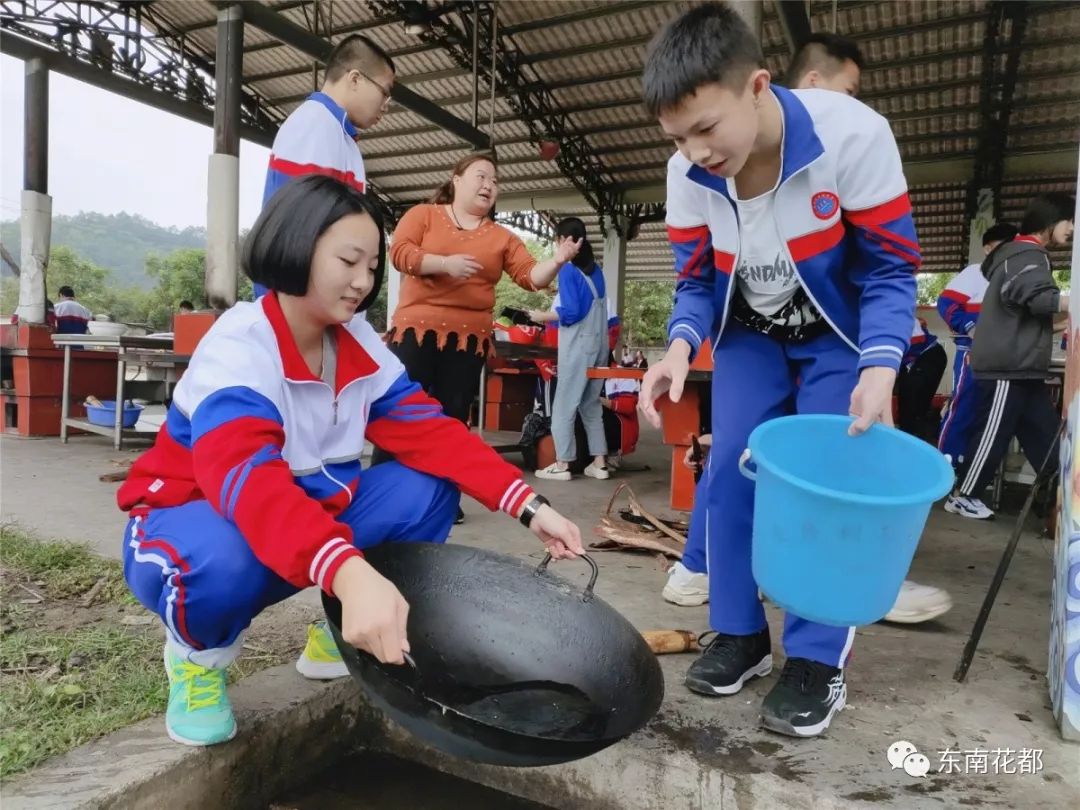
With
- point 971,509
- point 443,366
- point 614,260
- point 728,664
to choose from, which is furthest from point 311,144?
point 614,260

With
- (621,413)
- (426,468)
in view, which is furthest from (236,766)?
(621,413)

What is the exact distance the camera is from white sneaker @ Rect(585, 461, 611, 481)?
4777 mm

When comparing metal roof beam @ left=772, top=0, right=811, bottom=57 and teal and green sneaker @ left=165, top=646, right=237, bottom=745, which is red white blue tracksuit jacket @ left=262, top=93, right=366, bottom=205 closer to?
teal and green sneaker @ left=165, top=646, right=237, bottom=745

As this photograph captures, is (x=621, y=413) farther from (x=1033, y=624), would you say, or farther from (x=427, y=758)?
(x=427, y=758)

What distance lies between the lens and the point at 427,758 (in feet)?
5.40

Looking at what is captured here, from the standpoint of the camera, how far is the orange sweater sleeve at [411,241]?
285 centimetres

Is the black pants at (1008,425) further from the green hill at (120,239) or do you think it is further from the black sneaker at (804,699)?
the green hill at (120,239)

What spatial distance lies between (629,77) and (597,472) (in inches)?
275

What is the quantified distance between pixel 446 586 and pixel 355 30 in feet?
33.1

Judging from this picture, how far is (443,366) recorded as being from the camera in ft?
9.85

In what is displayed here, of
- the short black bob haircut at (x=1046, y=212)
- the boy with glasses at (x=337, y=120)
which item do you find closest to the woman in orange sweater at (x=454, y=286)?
the boy with glasses at (x=337, y=120)

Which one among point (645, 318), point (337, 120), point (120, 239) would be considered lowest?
point (337, 120)

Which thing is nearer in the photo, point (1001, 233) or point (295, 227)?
point (295, 227)

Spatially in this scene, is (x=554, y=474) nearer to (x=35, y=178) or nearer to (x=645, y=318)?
(x=35, y=178)
